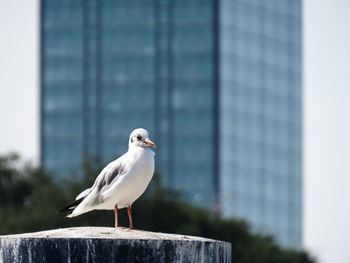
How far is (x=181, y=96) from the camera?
163250 millimetres

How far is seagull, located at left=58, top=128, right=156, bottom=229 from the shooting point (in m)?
16.0

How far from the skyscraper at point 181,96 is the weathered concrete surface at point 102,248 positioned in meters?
143

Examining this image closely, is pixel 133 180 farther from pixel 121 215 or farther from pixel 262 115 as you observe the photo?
pixel 262 115

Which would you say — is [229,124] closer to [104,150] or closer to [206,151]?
[206,151]

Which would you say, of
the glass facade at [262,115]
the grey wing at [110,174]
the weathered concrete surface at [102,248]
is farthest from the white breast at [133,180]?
the glass facade at [262,115]

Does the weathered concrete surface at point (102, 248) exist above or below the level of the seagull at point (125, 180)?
below

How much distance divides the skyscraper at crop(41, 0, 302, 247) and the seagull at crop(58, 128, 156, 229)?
13930 centimetres

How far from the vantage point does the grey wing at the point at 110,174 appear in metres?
A: 16.4

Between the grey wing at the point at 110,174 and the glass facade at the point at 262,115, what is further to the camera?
the glass facade at the point at 262,115

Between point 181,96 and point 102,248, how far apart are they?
494ft

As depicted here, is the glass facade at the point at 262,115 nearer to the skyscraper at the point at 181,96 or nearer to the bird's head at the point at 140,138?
the skyscraper at the point at 181,96

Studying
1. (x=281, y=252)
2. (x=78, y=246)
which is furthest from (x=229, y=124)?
(x=78, y=246)

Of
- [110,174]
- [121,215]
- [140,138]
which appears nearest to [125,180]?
[110,174]

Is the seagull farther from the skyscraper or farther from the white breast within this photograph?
the skyscraper
